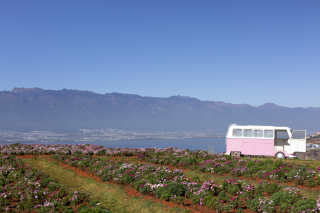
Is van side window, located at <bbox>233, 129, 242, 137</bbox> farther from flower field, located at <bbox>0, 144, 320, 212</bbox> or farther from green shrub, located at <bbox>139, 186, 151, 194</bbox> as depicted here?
green shrub, located at <bbox>139, 186, 151, 194</bbox>

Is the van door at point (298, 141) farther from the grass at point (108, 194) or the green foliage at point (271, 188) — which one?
the grass at point (108, 194)

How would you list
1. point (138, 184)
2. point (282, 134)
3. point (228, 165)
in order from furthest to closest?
point (282, 134) < point (228, 165) < point (138, 184)

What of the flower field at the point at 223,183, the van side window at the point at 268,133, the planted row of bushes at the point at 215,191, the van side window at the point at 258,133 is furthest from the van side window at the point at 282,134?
the planted row of bushes at the point at 215,191

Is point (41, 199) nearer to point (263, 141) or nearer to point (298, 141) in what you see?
point (263, 141)

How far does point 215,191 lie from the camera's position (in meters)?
10.7

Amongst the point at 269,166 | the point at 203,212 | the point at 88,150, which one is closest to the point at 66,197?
the point at 203,212

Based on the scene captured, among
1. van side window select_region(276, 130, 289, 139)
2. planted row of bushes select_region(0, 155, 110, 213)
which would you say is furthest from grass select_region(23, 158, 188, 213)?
van side window select_region(276, 130, 289, 139)

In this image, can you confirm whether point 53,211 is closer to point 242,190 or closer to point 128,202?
point 128,202

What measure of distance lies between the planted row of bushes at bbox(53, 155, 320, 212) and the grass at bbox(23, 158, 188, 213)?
1.84ft

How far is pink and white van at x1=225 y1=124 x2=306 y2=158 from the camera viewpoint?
21.7m

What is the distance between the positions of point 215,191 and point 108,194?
482 cm

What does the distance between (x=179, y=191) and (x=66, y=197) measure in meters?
4.45

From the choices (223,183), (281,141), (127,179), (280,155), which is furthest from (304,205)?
(281,141)

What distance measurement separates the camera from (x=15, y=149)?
77.9 feet
